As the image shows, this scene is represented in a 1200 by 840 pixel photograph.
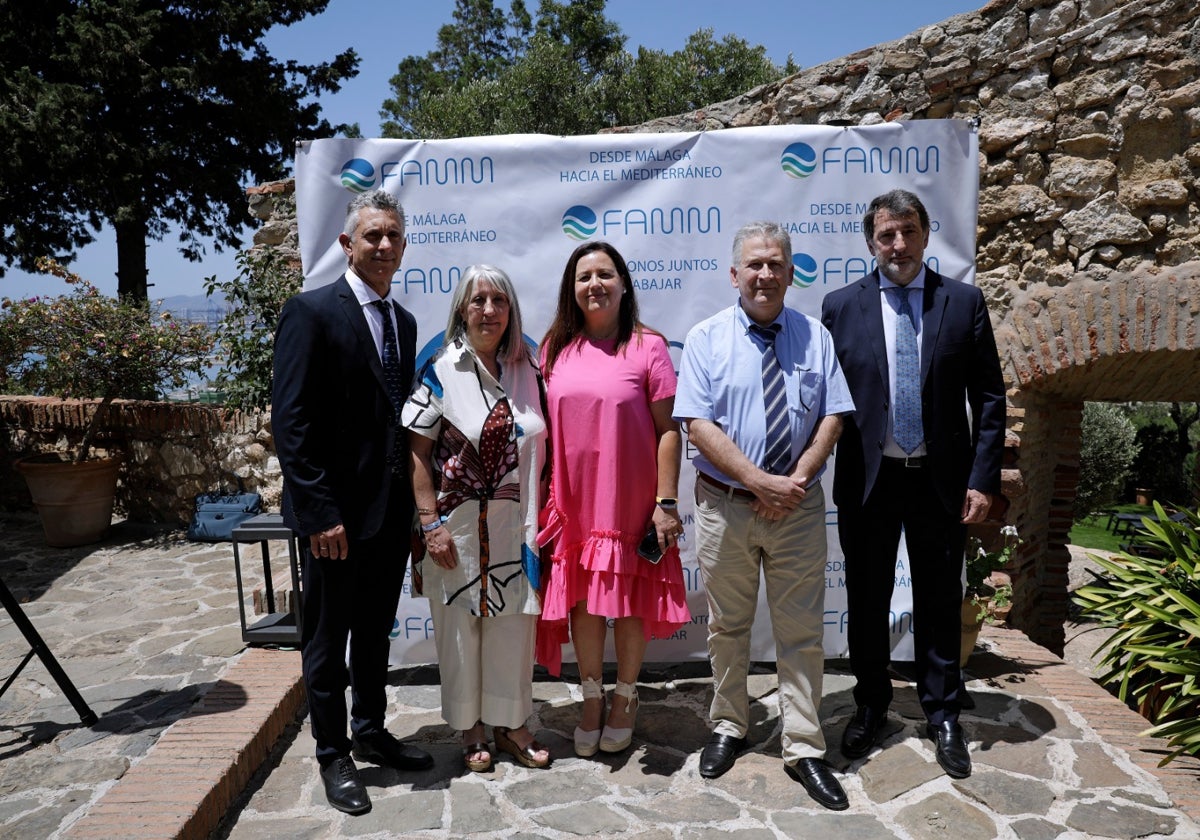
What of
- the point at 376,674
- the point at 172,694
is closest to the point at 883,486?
the point at 376,674

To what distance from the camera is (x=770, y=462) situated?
9.33ft

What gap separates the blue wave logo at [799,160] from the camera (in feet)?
12.4

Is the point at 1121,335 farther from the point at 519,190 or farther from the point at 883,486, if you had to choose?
the point at 519,190

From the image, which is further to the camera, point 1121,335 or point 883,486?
point 1121,335

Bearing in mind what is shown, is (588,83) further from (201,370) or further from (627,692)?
(627,692)

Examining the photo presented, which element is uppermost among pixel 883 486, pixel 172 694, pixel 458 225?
pixel 458 225

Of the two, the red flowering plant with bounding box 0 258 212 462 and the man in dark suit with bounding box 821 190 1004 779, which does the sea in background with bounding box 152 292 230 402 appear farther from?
the man in dark suit with bounding box 821 190 1004 779

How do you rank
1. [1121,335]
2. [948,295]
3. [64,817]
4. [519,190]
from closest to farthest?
[64,817]
[948,295]
[519,190]
[1121,335]

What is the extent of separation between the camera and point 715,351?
293 centimetres

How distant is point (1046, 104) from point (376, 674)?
14.1ft

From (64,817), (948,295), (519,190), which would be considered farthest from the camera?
(519,190)

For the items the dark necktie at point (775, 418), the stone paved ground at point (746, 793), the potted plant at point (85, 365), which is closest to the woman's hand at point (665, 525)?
the dark necktie at point (775, 418)

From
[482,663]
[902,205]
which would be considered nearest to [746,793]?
[482,663]

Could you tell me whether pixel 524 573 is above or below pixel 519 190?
below
